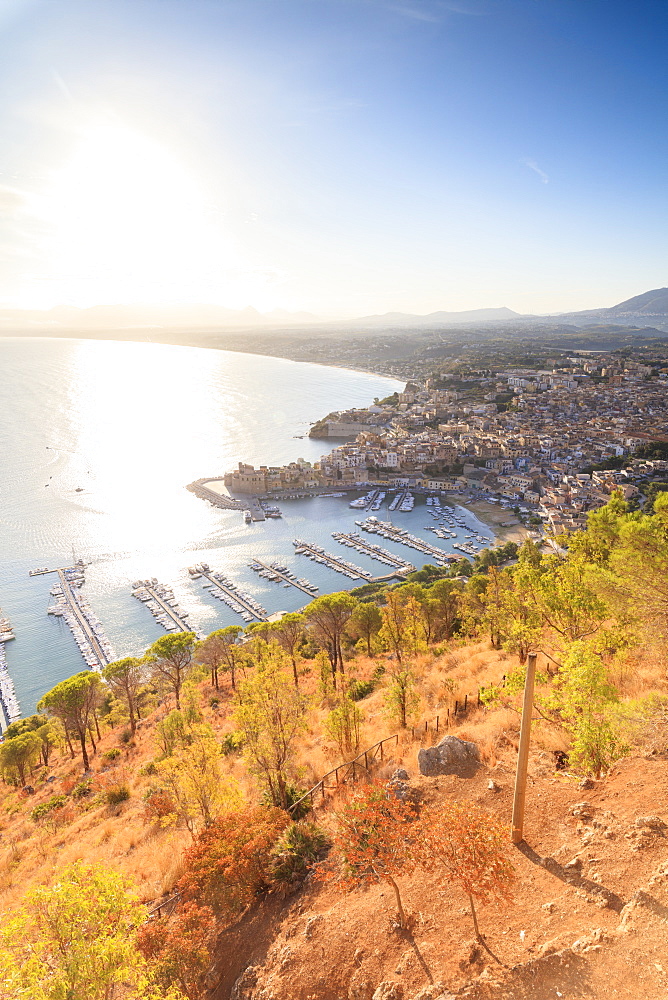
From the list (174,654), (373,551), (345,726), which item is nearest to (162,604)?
(174,654)

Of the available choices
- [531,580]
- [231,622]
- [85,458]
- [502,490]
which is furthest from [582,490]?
Answer: [85,458]

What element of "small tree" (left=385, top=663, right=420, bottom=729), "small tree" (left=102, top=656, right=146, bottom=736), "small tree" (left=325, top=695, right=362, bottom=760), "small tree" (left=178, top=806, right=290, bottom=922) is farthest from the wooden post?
"small tree" (left=102, top=656, right=146, bottom=736)

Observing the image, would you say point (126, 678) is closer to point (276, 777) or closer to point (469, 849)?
point (276, 777)

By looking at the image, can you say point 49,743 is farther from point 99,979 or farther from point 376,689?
point 99,979

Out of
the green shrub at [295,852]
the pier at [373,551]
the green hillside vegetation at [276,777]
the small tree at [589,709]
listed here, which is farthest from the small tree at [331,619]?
the pier at [373,551]

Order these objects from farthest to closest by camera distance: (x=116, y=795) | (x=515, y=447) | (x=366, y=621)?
(x=515, y=447), (x=366, y=621), (x=116, y=795)
